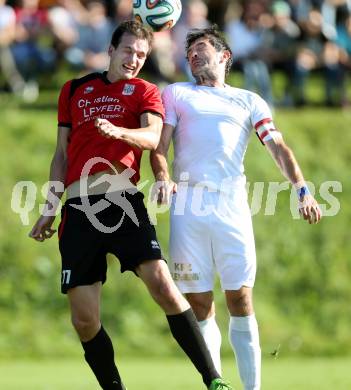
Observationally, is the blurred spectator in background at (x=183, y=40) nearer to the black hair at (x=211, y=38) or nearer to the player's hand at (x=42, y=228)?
the black hair at (x=211, y=38)

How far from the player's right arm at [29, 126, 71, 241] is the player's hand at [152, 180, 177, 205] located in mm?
746

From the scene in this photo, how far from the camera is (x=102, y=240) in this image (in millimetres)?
7664

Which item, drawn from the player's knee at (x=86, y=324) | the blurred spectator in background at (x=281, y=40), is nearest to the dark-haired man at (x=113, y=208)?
the player's knee at (x=86, y=324)

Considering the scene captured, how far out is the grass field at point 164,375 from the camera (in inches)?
418

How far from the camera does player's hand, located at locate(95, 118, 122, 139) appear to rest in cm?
720

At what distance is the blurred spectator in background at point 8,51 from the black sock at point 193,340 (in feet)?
29.8

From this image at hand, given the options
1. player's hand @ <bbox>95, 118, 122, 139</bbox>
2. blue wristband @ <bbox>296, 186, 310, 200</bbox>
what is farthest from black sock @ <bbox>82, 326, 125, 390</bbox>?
blue wristband @ <bbox>296, 186, 310, 200</bbox>

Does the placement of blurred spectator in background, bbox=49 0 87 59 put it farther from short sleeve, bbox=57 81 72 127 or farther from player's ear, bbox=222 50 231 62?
short sleeve, bbox=57 81 72 127

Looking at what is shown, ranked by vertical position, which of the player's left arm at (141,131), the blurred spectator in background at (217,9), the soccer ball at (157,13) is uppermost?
the blurred spectator in background at (217,9)

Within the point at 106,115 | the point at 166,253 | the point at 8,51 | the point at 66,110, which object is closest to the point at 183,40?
the point at 8,51

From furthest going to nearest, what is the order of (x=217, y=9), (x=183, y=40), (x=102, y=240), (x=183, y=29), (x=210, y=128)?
(x=217, y=9)
(x=183, y=29)
(x=183, y=40)
(x=210, y=128)
(x=102, y=240)

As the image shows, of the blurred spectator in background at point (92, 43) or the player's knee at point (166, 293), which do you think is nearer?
the player's knee at point (166, 293)

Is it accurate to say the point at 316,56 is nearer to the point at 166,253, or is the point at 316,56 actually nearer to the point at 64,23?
the point at 64,23

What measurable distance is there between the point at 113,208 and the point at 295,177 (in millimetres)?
1320
